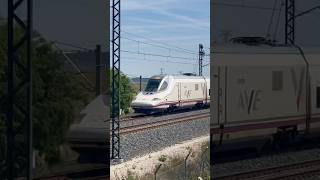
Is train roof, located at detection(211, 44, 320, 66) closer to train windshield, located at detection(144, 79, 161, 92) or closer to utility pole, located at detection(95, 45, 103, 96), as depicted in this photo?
utility pole, located at detection(95, 45, 103, 96)

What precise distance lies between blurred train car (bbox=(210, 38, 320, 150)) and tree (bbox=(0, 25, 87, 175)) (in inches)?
162

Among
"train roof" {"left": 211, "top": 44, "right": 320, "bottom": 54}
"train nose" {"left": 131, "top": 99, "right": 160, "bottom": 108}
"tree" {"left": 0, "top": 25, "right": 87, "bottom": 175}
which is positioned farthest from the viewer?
"train nose" {"left": 131, "top": 99, "right": 160, "bottom": 108}

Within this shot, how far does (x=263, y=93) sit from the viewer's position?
12883mm

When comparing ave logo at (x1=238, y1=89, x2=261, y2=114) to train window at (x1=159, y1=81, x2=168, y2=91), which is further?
train window at (x1=159, y1=81, x2=168, y2=91)

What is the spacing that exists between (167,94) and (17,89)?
17.0 metres

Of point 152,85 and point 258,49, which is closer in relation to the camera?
point 258,49

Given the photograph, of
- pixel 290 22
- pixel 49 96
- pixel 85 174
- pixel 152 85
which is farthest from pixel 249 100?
pixel 152 85

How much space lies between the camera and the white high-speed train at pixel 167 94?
23.4m

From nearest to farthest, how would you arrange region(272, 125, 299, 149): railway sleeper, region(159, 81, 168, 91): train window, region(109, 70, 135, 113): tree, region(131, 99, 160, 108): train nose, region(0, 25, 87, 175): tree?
region(0, 25, 87, 175): tree
region(272, 125, 299, 149): railway sleeper
region(131, 99, 160, 108): train nose
region(159, 81, 168, 91): train window
region(109, 70, 135, 113): tree

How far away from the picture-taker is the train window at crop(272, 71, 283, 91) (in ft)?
43.1

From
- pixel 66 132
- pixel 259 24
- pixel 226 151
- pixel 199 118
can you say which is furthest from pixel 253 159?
pixel 199 118

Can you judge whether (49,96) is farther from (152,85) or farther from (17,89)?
(152,85)

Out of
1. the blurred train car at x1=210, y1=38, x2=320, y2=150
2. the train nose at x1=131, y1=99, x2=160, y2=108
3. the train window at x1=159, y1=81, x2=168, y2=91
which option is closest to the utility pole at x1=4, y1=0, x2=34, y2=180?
the blurred train car at x1=210, y1=38, x2=320, y2=150

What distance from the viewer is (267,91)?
1296 centimetres
